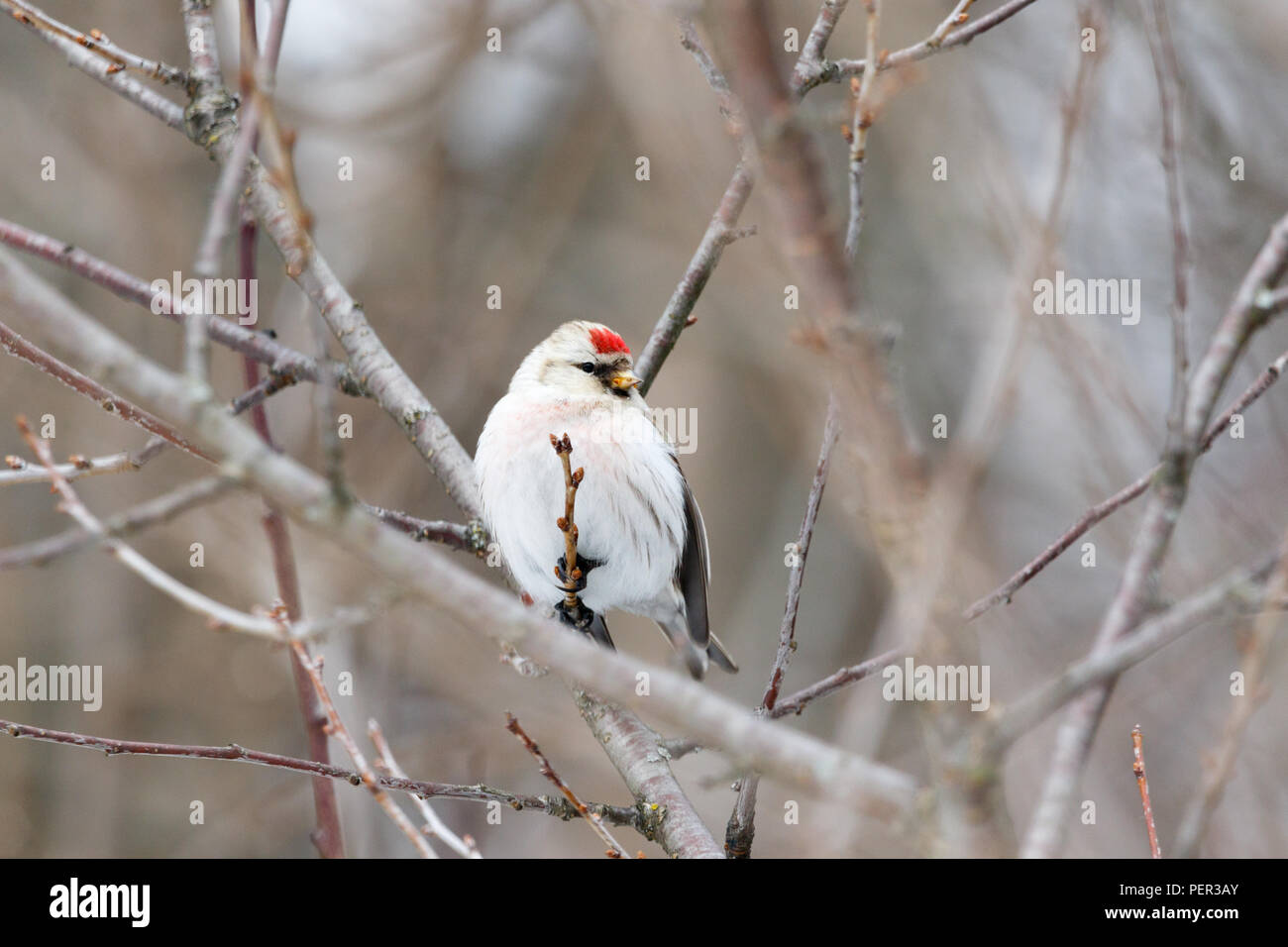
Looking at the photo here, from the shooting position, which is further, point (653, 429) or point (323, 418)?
point (653, 429)

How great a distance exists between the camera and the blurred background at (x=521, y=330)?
501 centimetres

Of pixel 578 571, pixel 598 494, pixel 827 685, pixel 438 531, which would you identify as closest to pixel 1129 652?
pixel 827 685

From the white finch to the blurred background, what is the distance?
30.5 inches

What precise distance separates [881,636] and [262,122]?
121cm

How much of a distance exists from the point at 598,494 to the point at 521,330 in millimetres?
4188

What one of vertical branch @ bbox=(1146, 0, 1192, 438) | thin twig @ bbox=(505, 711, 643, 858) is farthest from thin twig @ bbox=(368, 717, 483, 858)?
vertical branch @ bbox=(1146, 0, 1192, 438)

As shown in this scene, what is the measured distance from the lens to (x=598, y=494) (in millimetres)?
3461

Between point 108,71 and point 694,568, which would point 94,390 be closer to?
point 108,71

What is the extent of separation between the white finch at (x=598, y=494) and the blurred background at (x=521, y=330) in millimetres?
774

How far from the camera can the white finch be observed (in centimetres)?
334

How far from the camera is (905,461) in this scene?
45.0 inches

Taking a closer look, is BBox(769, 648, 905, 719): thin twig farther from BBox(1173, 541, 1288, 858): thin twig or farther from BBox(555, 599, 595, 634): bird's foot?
BBox(555, 599, 595, 634): bird's foot
